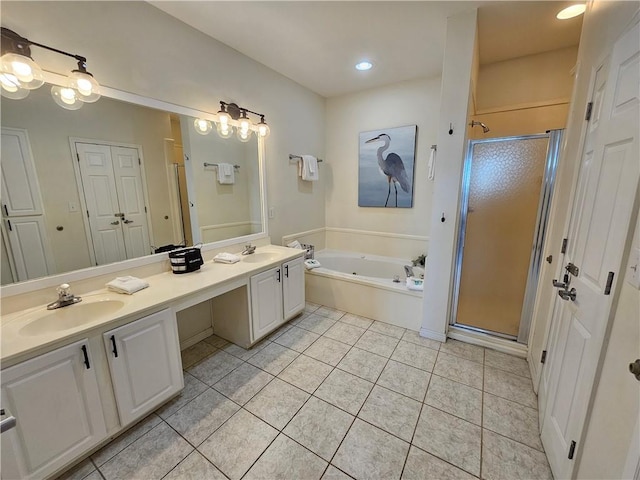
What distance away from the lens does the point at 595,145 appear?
1.20 m

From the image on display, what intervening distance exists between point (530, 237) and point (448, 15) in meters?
1.93

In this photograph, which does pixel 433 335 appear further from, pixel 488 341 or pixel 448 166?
pixel 448 166

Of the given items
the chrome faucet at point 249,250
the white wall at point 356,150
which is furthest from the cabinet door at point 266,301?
the white wall at point 356,150

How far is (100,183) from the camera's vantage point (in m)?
1.70

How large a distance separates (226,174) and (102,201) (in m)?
1.11

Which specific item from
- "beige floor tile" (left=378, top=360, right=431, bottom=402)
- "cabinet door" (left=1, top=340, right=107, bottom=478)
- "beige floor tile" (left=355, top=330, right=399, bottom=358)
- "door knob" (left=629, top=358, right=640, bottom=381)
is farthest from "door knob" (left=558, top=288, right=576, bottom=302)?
"cabinet door" (left=1, top=340, right=107, bottom=478)

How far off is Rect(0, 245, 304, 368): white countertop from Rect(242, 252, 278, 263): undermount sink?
0.01 m

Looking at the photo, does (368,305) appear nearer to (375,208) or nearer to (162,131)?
(375,208)

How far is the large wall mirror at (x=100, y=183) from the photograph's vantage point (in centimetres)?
140

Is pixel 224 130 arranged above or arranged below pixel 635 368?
above

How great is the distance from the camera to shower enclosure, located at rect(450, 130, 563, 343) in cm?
210

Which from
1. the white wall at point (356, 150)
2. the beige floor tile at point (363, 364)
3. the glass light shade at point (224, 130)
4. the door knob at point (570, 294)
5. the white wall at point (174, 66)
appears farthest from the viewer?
the white wall at point (356, 150)

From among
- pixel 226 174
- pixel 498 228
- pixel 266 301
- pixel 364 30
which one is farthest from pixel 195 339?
pixel 364 30

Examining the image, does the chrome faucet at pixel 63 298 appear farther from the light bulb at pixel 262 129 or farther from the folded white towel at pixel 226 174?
the light bulb at pixel 262 129
